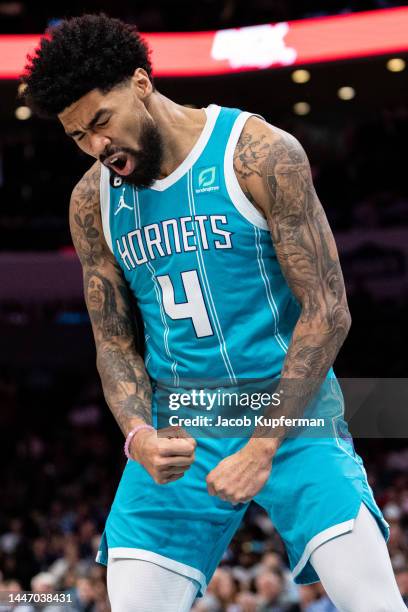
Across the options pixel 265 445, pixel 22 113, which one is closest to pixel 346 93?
pixel 22 113

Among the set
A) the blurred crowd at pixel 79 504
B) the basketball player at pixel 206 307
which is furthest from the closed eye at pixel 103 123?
the blurred crowd at pixel 79 504

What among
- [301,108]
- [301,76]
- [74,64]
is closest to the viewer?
[74,64]

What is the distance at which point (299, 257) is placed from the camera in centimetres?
257

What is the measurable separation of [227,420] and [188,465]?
273 mm

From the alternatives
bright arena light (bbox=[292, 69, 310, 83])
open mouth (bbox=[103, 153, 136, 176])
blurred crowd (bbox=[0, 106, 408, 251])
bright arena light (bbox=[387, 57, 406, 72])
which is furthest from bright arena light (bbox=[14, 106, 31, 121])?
open mouth (bbox=[103, 153, 136, 176])

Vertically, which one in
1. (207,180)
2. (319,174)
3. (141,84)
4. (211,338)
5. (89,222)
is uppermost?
(141,84)

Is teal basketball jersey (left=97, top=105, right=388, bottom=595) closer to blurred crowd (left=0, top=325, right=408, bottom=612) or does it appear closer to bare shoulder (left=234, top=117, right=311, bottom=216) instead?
bare shoulder (left=234, top=117, right=311, bottom=216)

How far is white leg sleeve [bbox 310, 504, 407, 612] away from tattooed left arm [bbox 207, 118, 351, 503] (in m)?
0.31

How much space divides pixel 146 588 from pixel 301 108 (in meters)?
12.3

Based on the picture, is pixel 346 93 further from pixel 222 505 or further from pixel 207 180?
pixel 222 505

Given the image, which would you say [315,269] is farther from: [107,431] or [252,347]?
[107,431]

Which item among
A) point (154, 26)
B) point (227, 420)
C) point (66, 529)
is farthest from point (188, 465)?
point (154, 26)

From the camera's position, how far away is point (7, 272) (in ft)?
45.6

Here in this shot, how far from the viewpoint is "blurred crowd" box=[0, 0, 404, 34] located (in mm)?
11969
